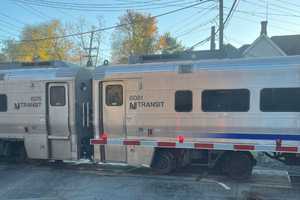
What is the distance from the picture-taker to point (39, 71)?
10062mm

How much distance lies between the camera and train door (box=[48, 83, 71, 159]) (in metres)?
9.66

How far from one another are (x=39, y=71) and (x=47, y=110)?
123cm

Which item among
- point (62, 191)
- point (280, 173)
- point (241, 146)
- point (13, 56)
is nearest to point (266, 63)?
point (241, 146)

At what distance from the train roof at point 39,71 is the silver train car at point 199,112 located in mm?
957

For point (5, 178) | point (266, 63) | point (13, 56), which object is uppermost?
point (13, 56)

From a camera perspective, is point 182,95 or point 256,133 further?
point 182,95

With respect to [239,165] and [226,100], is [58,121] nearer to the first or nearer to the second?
[226,100]

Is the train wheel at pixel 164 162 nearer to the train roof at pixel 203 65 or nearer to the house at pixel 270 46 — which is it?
the train roof at pixel 203 65

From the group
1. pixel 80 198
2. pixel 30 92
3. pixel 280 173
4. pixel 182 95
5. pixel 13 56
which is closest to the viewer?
pixel 80 198

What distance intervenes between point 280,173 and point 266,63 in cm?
329

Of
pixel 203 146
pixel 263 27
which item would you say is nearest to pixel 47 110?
pixel 203 146

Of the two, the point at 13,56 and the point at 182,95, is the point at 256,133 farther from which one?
the point at 13,56

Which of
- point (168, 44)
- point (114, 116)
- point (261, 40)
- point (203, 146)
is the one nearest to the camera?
point (203, 146)

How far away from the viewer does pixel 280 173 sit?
9.28 m
